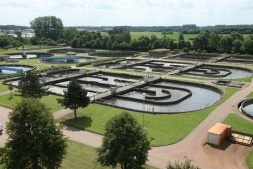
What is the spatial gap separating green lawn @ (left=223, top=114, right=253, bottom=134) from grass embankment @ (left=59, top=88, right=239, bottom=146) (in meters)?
2.55

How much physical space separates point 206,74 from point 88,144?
125 ft

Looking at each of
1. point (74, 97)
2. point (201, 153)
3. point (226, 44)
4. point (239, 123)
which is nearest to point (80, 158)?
point (74, 97)

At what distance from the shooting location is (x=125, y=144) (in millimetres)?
16297

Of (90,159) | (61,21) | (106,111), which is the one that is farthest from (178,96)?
(61,21)

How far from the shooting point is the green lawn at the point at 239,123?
86.1 ft

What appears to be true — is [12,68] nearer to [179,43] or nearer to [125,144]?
[179,43]

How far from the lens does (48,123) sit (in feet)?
53.3

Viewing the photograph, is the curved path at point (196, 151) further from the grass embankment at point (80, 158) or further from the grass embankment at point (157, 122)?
the grass embankment at point (80, 158)

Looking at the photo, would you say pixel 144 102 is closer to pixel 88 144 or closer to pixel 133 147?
pixel 88 144

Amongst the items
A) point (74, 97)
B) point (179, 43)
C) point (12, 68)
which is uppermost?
point (179, 43)

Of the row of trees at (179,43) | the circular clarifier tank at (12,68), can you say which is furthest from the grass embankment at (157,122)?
the row of trees at (179,43)

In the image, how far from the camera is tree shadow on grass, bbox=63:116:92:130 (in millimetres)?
27734

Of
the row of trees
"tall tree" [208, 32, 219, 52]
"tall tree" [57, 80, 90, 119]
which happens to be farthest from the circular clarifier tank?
"tall tree" [208, 32, 219, 52]

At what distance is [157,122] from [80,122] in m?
8.45
